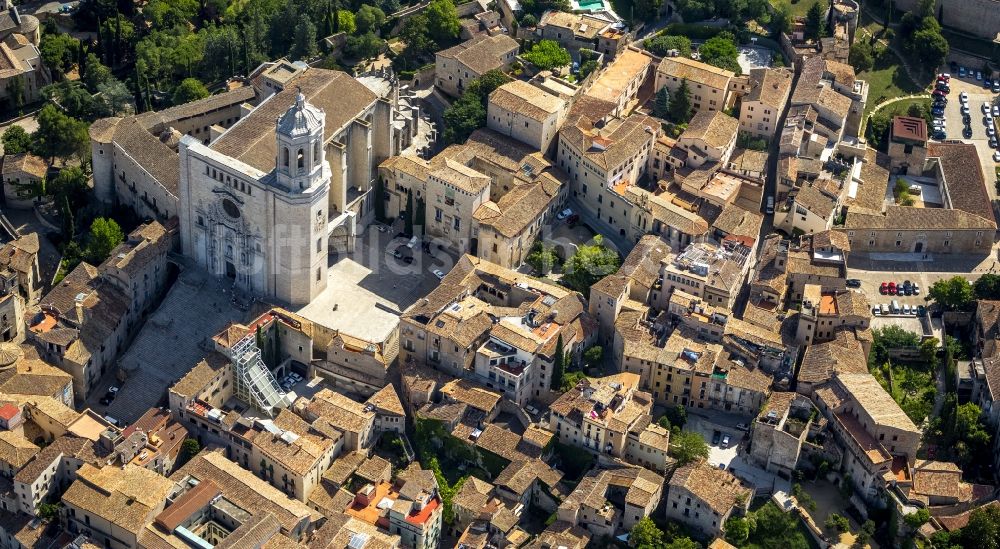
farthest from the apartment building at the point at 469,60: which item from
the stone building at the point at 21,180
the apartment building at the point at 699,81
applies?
the stone building at the point at 21,180

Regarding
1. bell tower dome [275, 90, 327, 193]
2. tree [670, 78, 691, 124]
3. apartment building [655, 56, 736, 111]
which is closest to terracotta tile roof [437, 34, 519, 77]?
apartment building [655, 56, 736, 111]

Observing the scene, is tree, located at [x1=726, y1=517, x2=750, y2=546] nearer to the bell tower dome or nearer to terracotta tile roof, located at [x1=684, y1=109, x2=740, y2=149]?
terracotta tile roof, located at [x1=684, y1=109, x2=740, y2=149]

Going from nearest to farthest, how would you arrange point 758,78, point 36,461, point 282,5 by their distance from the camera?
point 36,461
point 758,78
point 282,5

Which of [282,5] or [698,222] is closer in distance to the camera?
[698,222]

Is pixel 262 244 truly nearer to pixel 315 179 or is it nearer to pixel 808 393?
pixel 315 179

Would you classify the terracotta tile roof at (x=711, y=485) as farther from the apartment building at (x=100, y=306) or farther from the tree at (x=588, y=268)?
the apartment building at (x=100, y=306)

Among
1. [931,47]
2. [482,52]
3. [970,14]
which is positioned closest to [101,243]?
[482,52]

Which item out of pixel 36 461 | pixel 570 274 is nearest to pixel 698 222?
pixel 570 274
